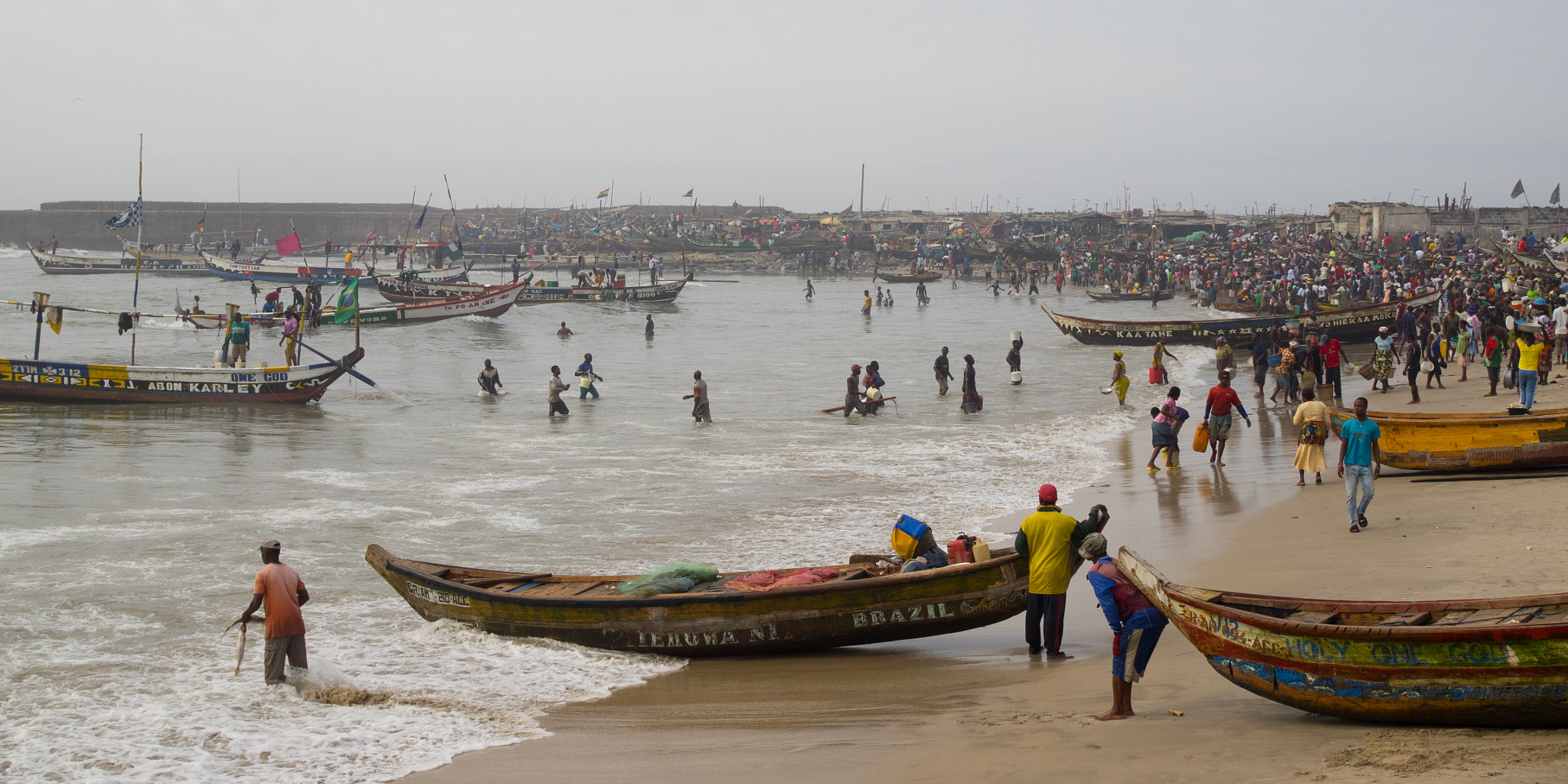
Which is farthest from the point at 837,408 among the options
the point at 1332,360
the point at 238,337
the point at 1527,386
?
the point at 238,337

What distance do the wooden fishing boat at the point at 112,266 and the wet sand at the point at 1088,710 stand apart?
72.1m

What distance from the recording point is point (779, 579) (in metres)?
7.86

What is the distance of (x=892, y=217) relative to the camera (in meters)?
114

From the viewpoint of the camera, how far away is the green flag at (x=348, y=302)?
25.1 meters

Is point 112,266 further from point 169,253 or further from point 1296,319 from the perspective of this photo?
point 1296,319

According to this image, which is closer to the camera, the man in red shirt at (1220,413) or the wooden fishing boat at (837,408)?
the man in red shirt at (1220,413)

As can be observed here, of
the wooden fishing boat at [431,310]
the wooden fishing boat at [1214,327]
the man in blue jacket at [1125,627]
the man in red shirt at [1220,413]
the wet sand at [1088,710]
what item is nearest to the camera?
the wet sand at [1088,710]

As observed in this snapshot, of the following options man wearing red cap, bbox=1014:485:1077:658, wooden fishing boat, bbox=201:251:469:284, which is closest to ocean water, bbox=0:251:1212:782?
man wearing red cap, bbox=1014:485:1077:658

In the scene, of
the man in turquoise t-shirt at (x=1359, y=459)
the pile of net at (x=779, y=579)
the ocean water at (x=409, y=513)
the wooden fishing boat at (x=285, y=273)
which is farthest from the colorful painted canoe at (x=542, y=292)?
the man in turquoise t-shirt at (x=1359, y=459)

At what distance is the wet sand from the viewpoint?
191 inches

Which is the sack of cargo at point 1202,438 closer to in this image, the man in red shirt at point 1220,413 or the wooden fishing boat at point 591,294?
the man in red shirt at point 1220,413

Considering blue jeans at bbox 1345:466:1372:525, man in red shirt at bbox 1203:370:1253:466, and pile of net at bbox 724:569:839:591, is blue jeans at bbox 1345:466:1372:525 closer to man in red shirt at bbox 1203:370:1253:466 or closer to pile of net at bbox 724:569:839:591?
man in red shirt at bbox 1203:370:1253:466

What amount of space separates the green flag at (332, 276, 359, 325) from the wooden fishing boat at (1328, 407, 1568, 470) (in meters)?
20.0

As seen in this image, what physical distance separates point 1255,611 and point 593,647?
4325mm
